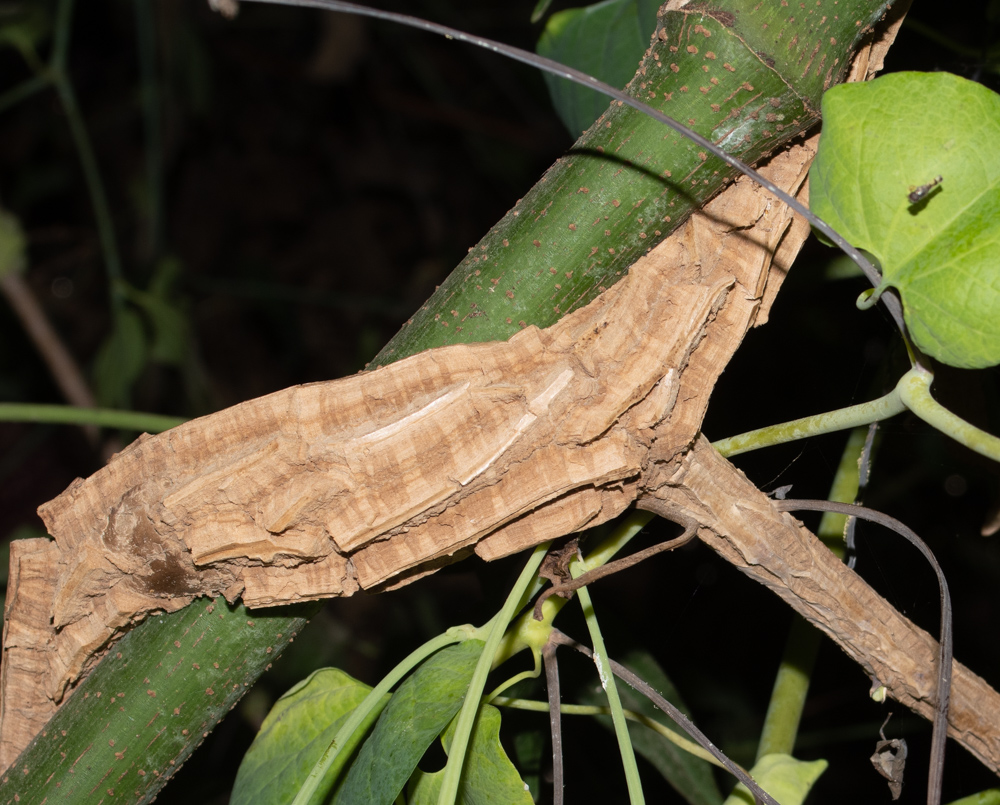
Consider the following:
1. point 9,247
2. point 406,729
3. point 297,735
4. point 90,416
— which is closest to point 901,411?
point 406,729

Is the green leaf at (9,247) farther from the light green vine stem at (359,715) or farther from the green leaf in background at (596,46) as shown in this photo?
the light green vine stem at (359,715)

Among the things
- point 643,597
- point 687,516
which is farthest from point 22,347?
point 687,516

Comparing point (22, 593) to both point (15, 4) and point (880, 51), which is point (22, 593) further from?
point (15, 4)

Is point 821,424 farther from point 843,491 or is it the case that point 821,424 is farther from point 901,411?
point 843,491

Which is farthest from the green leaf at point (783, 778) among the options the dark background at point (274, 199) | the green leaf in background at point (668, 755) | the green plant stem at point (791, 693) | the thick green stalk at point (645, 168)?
the dark background at point (274, 199)

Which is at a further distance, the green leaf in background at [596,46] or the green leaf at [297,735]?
the green leaf in background at [596,46]

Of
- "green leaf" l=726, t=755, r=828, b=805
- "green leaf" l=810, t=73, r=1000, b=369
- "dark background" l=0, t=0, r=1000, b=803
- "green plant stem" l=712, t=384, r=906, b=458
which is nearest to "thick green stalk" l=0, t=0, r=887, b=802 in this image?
"green leaf" l=810, t=73, r=1000, b=369
